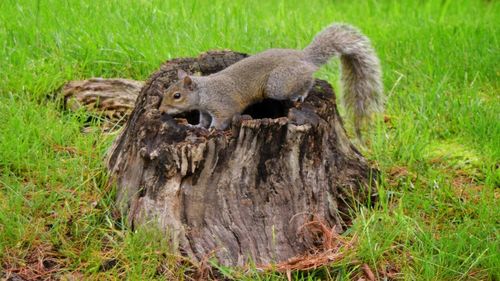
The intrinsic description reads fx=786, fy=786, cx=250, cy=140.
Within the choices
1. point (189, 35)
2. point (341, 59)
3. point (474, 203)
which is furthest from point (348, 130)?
point (189, 35)

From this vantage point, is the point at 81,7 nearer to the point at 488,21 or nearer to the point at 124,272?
the point at 124,272

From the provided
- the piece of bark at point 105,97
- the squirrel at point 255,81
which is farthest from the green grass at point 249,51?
the squirrel at point 255,81

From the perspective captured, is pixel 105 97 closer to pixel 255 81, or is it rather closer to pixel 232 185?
pixel 255 81

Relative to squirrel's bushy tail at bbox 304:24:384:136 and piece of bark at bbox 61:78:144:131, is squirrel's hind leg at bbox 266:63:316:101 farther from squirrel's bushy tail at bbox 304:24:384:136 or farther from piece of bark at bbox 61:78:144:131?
piece of bark at bbox 61:78:144:131

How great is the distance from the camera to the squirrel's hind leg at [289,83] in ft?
11.8

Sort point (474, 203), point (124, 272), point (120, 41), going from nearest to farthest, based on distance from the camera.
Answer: point (124, 272)
point (474, 203)
point (120, 41)

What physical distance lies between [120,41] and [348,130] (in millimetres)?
1463

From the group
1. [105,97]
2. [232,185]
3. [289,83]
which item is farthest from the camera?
[105,97]

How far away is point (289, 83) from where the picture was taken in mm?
3594

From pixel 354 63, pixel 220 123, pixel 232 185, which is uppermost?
pixel 354 63

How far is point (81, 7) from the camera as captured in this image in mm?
5211

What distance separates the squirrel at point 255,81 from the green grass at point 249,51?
1.66 ft

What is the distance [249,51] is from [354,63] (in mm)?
1052

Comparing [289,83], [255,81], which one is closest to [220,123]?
[255,81]
